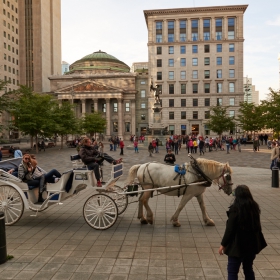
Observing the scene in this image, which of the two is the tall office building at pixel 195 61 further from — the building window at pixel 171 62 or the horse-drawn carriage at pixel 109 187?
the horse-drawn carriage at pixel 109 187

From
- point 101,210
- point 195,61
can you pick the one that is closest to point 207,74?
point 195,61

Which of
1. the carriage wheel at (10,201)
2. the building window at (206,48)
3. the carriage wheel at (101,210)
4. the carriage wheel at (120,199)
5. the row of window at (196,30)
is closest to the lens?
the carriage wheel at (101,210)

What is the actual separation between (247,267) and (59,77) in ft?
324

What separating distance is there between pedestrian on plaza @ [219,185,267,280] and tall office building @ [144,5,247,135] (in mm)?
73636

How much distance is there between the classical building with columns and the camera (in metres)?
90.8

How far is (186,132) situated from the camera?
258 feet

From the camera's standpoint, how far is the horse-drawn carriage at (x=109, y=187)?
8.02 m

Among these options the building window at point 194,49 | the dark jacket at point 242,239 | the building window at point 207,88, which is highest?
Answer: the building window at point 194,49

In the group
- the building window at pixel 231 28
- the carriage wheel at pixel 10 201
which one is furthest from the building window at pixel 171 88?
the carriage wheel at pixel 10 201

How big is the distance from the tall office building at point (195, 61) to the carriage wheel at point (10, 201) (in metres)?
70.8

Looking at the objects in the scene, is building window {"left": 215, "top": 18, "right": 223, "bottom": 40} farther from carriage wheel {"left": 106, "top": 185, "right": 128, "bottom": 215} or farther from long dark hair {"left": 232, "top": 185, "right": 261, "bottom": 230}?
long dark hair {"left": 232, "top": 185, "right": 261, "bottom": 230}

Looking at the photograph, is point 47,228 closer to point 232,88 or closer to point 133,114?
point 232,88

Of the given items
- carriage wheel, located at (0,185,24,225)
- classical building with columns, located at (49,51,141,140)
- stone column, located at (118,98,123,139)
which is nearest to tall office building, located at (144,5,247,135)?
stone column, located at (118,98,123,139)

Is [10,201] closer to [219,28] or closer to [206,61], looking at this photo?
[206,61]
